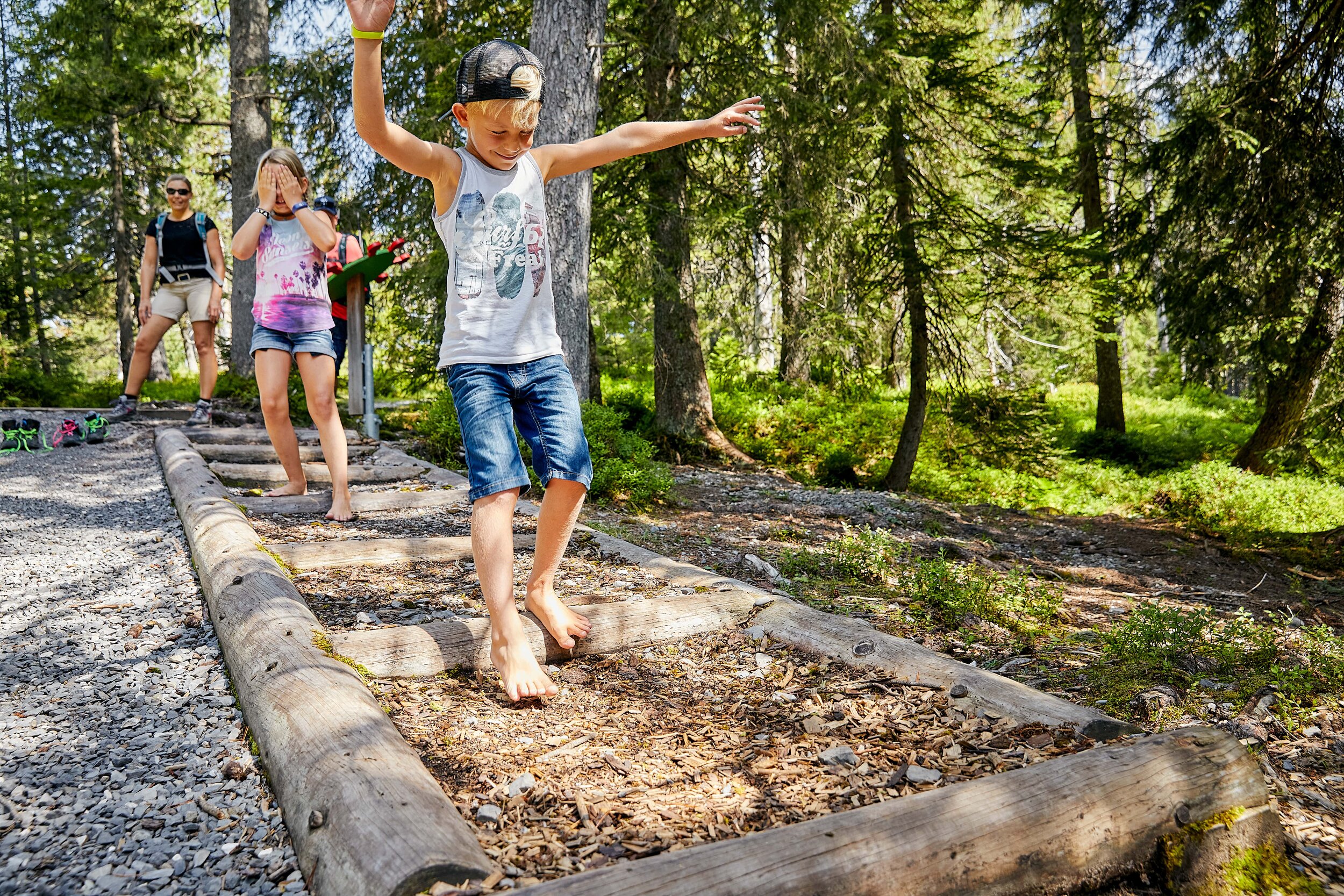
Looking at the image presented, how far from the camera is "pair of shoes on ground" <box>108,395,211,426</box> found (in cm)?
828

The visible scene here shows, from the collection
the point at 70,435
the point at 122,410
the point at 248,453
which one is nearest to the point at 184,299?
the point at 70,435

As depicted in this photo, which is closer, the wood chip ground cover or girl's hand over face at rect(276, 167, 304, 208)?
the wood chip ground cover

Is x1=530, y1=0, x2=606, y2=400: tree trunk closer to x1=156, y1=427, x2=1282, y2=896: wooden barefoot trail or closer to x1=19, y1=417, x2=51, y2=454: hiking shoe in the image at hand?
x1=156, y1=427, x2=1282, y2=896: wooden barefoot trail

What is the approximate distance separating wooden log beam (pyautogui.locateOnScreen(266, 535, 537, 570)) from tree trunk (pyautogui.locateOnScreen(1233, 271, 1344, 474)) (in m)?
8.00

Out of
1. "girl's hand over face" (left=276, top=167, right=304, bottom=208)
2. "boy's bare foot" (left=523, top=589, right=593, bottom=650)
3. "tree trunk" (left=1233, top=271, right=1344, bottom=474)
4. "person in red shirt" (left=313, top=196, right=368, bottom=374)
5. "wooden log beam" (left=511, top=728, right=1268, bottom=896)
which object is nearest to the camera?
"wooden log beam" (left=511, top=728, right=1268, bottom=896)

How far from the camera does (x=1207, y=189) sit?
8.57 meters

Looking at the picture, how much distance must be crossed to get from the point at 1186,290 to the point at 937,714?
9311mm

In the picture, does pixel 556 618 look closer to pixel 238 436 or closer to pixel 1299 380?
pixel 238 436

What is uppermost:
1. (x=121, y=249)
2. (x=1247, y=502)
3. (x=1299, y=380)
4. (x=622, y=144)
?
(x=121, y=249)

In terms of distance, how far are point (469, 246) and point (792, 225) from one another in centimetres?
774

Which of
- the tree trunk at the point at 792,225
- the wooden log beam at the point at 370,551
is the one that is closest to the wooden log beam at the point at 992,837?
the wooden log beam at the point at 370,551

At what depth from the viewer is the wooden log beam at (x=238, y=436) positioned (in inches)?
287

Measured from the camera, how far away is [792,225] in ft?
32.7

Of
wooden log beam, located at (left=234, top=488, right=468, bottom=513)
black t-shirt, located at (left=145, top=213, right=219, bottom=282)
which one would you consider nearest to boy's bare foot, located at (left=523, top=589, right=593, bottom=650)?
wooden log beam, located at (left=234, top=488, right=468, bottom=513)
